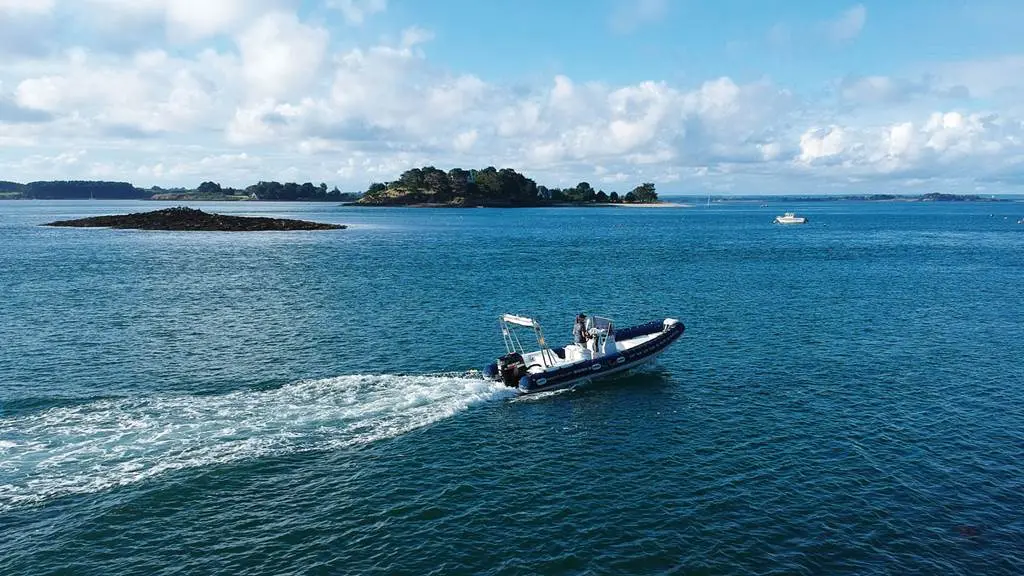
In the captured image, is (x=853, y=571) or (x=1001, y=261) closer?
(x=853, y=571)

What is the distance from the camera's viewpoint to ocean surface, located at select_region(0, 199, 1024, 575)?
21828 mm

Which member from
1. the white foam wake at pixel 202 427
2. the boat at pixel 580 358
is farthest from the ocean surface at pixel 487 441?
the boat at pixel 580 358

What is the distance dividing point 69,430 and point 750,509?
30.2 m

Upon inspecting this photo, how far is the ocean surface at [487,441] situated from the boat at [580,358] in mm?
1037

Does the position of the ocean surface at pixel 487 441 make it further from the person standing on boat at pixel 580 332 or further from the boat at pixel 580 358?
the person standing on boat at pixel 580 332

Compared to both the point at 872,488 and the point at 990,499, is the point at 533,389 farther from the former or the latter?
the point at 990,499

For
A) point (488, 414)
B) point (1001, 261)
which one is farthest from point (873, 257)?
point (488, 414)

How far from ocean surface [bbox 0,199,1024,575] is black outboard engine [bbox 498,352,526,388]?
87cm

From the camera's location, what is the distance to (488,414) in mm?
33812

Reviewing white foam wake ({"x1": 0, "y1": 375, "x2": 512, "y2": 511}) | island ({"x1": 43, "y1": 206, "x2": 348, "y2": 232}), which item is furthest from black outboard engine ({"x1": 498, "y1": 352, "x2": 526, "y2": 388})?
island ({"x1": 43, "y1": 206, "x2": 348, "y2": 232})

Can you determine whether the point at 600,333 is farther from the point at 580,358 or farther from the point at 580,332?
the point at 580,358

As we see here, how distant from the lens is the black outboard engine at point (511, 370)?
122ft

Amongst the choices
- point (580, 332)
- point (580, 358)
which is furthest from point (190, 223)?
point (580, 358)

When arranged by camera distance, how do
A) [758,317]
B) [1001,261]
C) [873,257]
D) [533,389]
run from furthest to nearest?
[873,257] < [1001,261] < [758,317] < [533,389]
